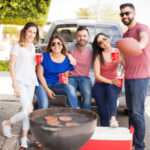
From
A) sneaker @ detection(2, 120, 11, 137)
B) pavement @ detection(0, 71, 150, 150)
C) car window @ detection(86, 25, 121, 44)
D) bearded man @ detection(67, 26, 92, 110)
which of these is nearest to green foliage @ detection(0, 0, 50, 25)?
pavement @ detection(0, 71, 150, 150)

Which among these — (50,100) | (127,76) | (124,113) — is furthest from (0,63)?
(127,76)

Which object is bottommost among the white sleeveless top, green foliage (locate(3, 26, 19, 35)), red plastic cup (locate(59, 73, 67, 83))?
red plastic cup (locate(59, 73, 67, 83))

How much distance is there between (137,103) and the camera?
3.93 metres

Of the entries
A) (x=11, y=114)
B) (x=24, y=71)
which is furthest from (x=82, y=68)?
(x=11, y=114)

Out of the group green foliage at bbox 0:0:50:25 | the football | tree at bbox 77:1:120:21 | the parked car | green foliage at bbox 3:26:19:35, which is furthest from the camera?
tree at bbox 77:1:120:21

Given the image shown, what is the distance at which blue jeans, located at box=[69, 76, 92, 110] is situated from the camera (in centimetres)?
474

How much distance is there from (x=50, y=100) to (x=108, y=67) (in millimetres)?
1114

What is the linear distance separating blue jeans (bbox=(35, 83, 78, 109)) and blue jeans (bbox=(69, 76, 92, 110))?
0.32 meters

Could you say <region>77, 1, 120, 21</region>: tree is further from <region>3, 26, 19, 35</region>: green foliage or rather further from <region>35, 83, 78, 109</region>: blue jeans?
<region>35, 83, 78, 109</region>: blue jeans

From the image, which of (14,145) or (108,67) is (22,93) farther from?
(108,67)

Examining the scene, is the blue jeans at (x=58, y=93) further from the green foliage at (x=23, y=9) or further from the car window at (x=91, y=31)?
the green foliage at (x=23, y=9)

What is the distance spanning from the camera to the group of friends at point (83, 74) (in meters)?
3.85

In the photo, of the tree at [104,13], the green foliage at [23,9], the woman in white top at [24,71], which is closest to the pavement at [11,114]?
the woman in white top at [24,71]

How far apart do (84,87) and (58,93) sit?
50cm
